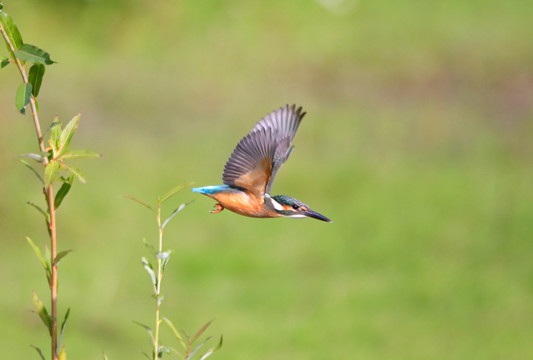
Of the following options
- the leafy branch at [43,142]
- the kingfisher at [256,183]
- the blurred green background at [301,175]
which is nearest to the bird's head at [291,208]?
the kingfisher at [256,183]

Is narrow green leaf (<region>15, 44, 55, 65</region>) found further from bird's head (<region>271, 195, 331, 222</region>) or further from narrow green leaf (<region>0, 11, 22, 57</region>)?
bird's head (<region>271, 195, 331, 222</region>)

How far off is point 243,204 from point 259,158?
5 centimetres

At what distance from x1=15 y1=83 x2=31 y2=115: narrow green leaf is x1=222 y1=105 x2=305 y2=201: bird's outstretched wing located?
0.12 m

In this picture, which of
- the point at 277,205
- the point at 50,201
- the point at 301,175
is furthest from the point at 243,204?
the point at 301,175

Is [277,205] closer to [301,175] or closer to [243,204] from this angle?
[243,204]

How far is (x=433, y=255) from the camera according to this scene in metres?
3.62


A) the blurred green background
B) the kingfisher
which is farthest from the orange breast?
the blurred green background

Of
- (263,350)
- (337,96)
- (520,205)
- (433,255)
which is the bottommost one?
(263,350)

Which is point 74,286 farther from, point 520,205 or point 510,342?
point 520,205

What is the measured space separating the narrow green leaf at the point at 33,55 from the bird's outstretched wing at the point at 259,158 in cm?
12

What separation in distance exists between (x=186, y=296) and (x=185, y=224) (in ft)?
1.04

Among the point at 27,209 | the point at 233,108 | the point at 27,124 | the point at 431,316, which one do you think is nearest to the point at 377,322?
the point at 431,316

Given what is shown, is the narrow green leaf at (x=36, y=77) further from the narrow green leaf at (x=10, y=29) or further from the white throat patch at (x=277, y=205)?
the white throat patch at (x=277, y=205)

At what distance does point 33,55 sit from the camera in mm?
496
